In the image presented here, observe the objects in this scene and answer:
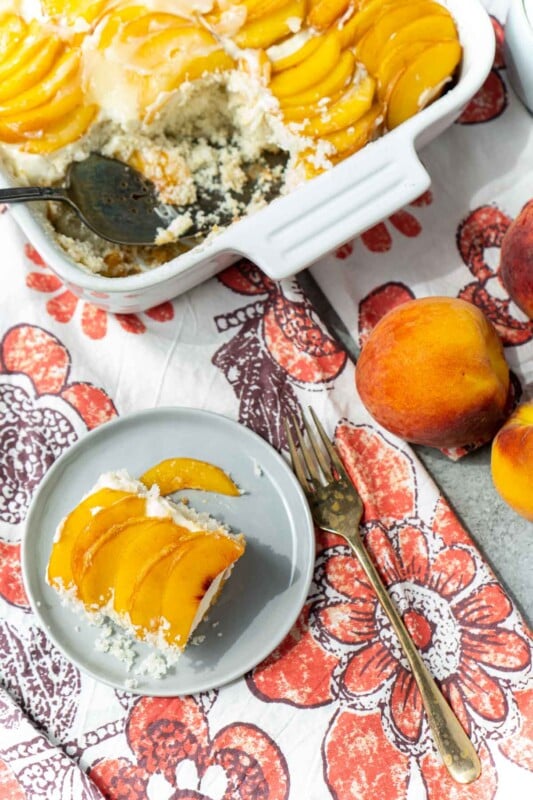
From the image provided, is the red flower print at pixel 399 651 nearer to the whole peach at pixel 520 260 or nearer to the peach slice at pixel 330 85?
the whole peach at pixel 520 260

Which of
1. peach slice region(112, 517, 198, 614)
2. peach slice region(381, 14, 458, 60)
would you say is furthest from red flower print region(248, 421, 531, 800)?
peach slice region(381, 14, 458, 60)

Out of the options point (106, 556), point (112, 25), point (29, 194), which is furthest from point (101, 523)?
point (112, 25)

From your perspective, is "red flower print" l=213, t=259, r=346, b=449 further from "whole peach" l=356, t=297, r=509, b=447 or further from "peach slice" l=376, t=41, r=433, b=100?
"peach slice" l=376, t=41, r=433, b=100

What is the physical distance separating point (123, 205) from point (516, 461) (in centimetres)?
64

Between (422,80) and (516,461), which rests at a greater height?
(422,80)

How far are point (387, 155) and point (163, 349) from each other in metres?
0.44

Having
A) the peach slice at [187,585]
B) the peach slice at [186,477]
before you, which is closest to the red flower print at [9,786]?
the peach slice at [187,585]

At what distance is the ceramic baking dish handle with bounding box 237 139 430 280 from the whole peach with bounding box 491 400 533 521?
34 cm

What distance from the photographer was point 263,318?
1.27m

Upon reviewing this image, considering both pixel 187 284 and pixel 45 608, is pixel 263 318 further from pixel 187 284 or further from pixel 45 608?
pixel 45 608

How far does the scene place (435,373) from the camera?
108 centimetres

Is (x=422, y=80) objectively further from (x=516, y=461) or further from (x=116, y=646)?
(x=116, y=646)

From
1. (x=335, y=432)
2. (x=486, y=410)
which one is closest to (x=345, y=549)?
(x=335, y=432)

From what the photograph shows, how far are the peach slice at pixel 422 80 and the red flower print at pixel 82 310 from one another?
44 centimetres
